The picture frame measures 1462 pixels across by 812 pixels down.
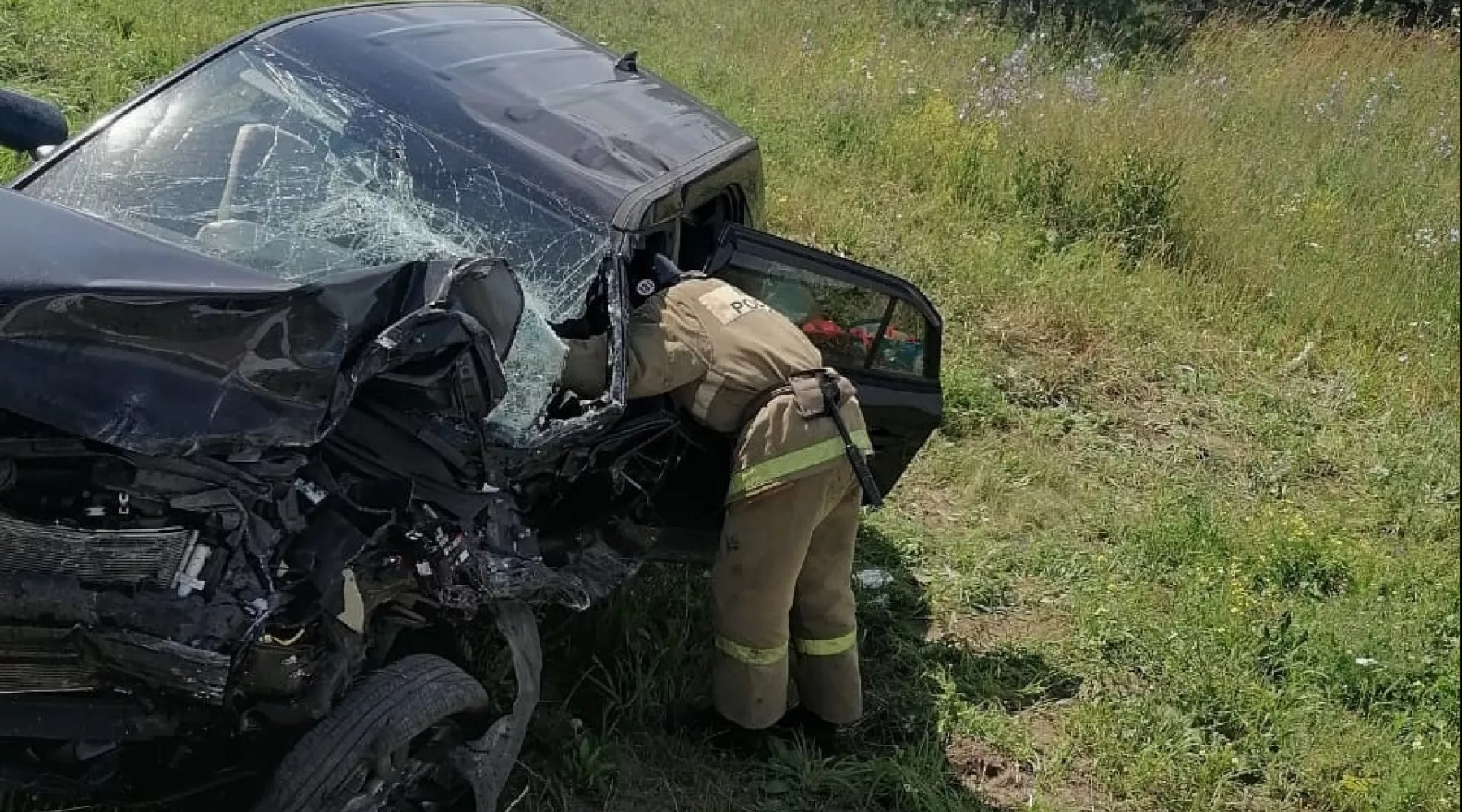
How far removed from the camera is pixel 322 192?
3234 millimetres

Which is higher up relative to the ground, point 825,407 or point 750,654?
point 825,407

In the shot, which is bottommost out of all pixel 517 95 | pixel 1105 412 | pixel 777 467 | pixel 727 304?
pixel 1105 412

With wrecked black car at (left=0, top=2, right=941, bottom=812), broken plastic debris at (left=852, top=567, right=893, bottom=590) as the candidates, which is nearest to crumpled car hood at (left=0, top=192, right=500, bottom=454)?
wrecked black car at (left=0, top=2, right=941, bottom=812)

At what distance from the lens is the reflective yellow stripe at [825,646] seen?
3.72 meters

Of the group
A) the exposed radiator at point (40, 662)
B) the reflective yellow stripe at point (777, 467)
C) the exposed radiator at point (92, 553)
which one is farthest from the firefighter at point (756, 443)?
the exposed radiator at point (40, 662)

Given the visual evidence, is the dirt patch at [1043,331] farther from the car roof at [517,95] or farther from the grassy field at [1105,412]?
the car roof at [517,95]

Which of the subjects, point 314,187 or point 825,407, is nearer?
point 314,187

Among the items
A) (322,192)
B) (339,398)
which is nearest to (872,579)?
(322,192)

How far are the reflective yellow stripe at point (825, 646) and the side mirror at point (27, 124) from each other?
231cm

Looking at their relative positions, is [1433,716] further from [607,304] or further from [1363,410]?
[607,304]

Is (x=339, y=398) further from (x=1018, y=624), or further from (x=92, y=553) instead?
(x=1018, y=624)

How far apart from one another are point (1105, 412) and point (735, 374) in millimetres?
3302

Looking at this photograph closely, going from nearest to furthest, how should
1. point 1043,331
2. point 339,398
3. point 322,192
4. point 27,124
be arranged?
point 339,398 < point 322,192 < point 27,124 < point 1043,331

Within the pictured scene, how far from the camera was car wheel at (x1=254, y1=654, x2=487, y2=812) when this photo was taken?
8.07 ft
